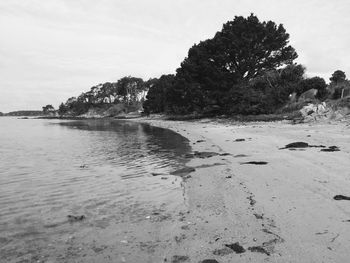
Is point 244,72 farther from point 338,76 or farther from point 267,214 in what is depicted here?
point 267,214

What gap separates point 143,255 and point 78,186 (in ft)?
16.5

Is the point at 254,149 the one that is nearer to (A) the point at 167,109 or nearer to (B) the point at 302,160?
(B) the point at 302,160

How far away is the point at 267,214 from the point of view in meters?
5.54

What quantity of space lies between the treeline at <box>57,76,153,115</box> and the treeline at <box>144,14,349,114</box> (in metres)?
68.1

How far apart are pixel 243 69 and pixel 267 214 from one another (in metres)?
43.4

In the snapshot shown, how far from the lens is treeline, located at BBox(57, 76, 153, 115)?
12075 cm

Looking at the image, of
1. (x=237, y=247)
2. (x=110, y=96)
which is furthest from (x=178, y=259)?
(x=110, y=96)

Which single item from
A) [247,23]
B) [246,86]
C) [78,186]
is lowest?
[78,186]

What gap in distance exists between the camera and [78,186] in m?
8.77

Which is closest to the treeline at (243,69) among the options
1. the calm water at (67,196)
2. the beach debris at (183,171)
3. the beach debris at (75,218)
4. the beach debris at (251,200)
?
the calm water at (67,196)

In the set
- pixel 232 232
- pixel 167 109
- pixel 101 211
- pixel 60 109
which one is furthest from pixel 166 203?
pixel 60 109

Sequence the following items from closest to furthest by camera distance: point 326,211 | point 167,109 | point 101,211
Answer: point 326,211 → point 101,211 → point 167,109

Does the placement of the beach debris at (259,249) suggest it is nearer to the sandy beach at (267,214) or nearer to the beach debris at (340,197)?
the sandy beach at (267,214)

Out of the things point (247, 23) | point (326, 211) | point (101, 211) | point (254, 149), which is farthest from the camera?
point (247, 23)
